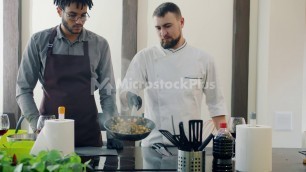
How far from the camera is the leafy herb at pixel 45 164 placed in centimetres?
89

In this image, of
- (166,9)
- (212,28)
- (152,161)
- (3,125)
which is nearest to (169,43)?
(166,9)

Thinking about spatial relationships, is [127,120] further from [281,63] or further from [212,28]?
[281,63]

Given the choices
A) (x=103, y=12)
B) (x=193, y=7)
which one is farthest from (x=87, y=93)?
(x=193, y=7)

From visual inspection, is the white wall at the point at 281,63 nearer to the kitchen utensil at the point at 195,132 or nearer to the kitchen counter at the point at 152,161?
the kitchen counter at the point at 152,161

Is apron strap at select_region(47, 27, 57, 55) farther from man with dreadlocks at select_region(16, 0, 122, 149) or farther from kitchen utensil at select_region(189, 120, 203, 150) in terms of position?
kitchen utensil at select_region(189, 120, 203, 150)

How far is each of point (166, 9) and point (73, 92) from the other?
0.85m

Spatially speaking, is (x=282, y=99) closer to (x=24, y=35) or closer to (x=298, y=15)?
(x=298, y=15)

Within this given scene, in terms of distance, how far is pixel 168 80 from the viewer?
8.18 ft

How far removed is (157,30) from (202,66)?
394 millimetres

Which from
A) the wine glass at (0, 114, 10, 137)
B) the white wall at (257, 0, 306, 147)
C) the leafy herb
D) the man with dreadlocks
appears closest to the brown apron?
the man with dreadlocks

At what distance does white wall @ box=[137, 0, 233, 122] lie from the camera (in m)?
2.61

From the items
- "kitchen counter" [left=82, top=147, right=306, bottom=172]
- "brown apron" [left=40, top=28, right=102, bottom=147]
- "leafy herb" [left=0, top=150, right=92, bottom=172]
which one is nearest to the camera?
"leafy herb" [left=0, top=150, right=92, bottom=172]

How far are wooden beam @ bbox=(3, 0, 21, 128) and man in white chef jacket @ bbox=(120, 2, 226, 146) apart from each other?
2.45 feet

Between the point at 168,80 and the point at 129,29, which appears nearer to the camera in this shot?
the point at 168,80
